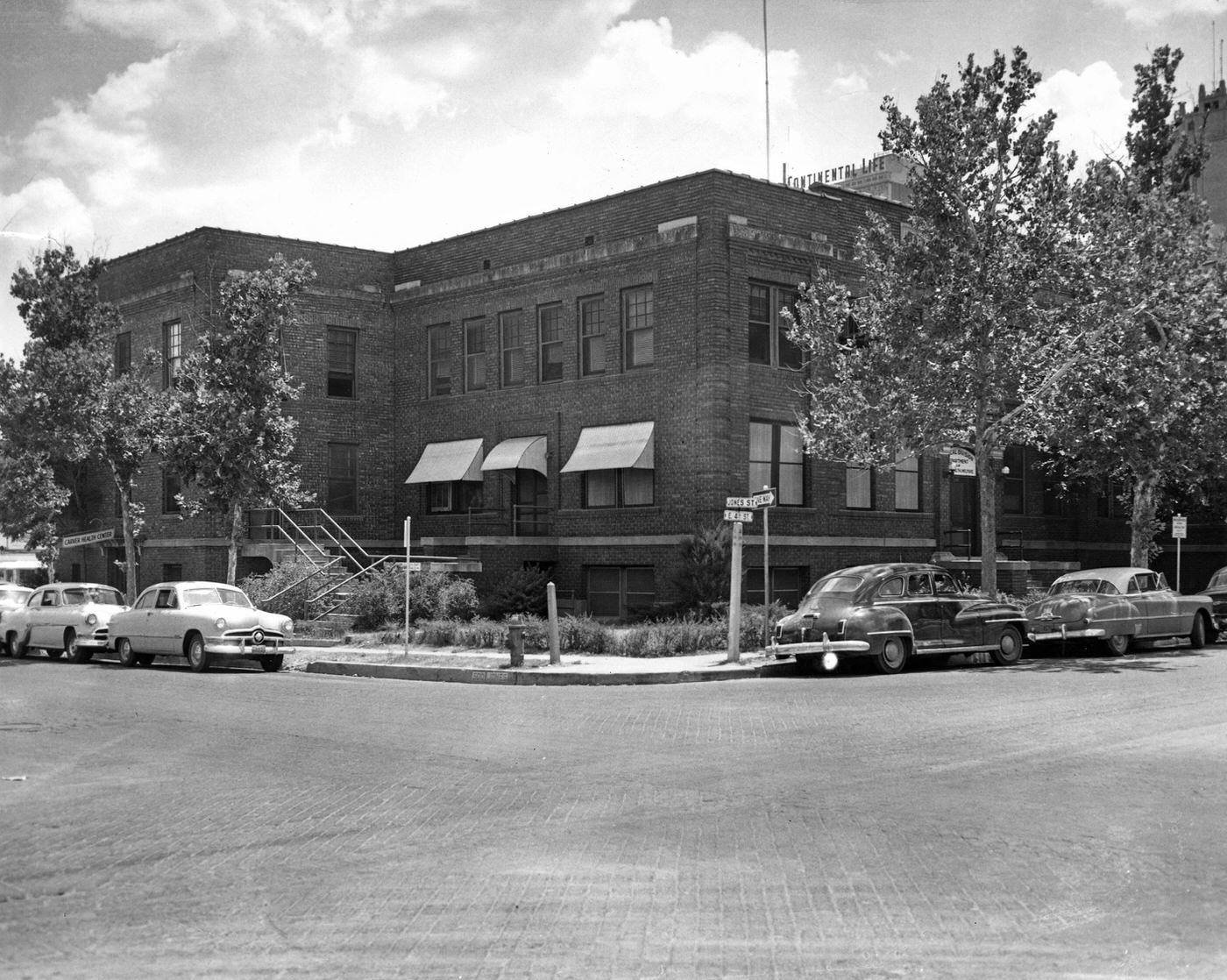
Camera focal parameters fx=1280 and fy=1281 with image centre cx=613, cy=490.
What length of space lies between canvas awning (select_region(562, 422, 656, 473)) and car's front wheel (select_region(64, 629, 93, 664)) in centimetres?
1136

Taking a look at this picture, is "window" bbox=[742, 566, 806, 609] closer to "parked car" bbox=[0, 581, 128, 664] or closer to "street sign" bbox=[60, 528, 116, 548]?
"parked car" bbox=[0, 581, 128, 664]

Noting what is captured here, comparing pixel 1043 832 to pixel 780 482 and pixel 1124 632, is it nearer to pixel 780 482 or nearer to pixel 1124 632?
pixel 1124 632

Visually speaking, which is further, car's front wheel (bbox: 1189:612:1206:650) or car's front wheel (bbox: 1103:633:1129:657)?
car's front wheel (bbox: 1189:612:1206:650)

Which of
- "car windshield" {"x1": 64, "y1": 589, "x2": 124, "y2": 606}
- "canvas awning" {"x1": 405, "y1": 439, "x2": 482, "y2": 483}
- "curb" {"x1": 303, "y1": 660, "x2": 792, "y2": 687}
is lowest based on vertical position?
"curb" {"x1": 303, "y1": 660, "x2": 792, "y2": 687}

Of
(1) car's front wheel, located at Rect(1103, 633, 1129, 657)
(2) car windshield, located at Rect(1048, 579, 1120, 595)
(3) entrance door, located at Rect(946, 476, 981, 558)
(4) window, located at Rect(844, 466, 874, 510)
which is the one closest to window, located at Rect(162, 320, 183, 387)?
(4) window, located at Rect(844, 466, 874, 510)

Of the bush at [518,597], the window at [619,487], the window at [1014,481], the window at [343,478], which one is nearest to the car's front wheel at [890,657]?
the bush at [518,597]

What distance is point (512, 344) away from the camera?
3303 cm

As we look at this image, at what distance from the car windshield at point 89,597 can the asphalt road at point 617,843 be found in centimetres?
Result: 1037

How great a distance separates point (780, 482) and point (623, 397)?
4155mm

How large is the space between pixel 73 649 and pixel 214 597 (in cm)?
372

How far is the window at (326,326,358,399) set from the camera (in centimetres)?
3528

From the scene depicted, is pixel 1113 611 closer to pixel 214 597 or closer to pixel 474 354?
pixel 214 597

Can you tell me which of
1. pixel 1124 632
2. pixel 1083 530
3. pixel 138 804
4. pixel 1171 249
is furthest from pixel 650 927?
pixel 1083 530

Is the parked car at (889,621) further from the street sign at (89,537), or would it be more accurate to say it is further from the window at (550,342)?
the street sign at (89,537)
